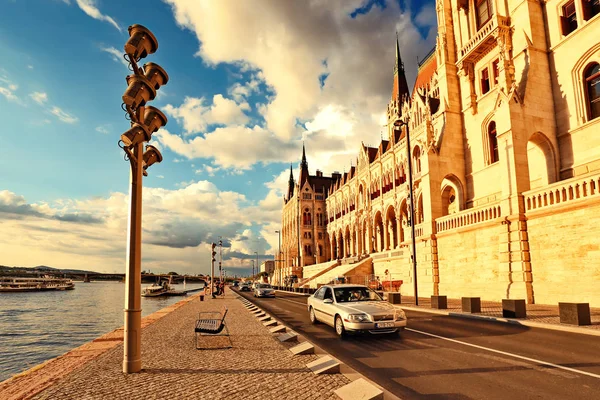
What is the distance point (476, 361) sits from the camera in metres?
7.08

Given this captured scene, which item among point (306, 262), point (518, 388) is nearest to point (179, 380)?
point (518, 388)

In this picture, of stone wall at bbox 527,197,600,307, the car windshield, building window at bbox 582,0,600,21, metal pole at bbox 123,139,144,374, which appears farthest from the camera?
building window at bbox 582,0,600,21

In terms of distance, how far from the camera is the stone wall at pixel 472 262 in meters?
20.1

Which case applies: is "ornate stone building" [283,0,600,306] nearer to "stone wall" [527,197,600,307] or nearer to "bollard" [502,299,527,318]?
"stone wall" [527,197,600,307]

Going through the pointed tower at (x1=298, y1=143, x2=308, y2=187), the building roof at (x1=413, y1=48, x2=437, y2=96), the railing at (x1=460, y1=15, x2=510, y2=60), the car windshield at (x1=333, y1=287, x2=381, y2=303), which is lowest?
the car windshield at (x1=333, y1=287, x2=381, y2=303)

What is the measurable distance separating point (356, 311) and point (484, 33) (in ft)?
74.7

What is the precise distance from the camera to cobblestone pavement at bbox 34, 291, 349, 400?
5234 mm

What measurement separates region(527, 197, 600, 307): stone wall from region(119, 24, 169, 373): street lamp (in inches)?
644

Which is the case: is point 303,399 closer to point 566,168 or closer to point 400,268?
point 566,168

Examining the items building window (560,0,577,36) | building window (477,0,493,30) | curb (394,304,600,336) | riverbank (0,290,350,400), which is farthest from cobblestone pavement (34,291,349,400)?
building window (477,0,493,30)

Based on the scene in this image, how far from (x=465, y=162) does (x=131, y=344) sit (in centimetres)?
2645

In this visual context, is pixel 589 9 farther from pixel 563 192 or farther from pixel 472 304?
pixel 472 304

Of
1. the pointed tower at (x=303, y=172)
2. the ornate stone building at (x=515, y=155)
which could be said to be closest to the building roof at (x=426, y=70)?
the ornate stone building at (x=515, y=155)

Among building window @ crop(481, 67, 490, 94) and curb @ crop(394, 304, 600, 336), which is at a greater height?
building window @ crop(481, 67, 490, 94)
